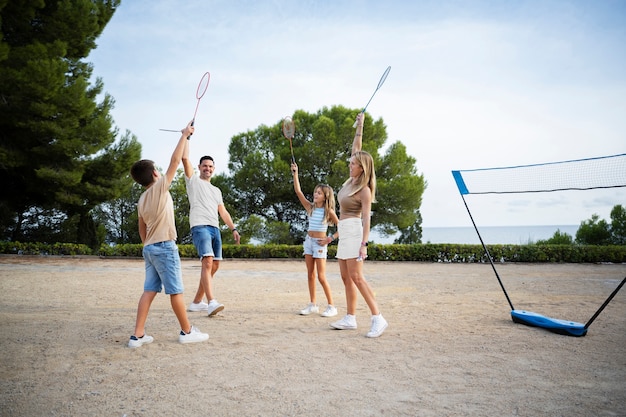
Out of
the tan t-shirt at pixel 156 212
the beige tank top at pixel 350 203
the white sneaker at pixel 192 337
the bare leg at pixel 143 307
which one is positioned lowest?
→ the white sneaker at pixel 192 337

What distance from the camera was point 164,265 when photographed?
13.6ft

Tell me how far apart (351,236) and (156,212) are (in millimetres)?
2010

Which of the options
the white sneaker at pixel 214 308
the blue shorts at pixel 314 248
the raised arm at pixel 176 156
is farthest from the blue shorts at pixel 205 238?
the raised arm at pixel 176 156

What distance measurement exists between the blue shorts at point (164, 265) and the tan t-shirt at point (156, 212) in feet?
0.22

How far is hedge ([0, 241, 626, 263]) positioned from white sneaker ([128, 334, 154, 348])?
11.8 metres

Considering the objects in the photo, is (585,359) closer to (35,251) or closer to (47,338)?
(47,338)

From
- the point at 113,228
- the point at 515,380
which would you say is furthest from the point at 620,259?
the point at 113,228

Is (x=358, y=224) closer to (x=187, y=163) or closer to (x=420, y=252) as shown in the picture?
(x=187, y=163)

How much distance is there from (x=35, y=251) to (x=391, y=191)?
15064mm

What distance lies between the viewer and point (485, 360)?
154 inches

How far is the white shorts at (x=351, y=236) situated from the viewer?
4.71 metres

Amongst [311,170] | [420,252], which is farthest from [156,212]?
[311,170]

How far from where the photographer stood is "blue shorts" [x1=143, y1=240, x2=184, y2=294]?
414 cm

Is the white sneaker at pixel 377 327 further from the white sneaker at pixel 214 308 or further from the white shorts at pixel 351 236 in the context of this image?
the white sneaker at pixel 214 308
